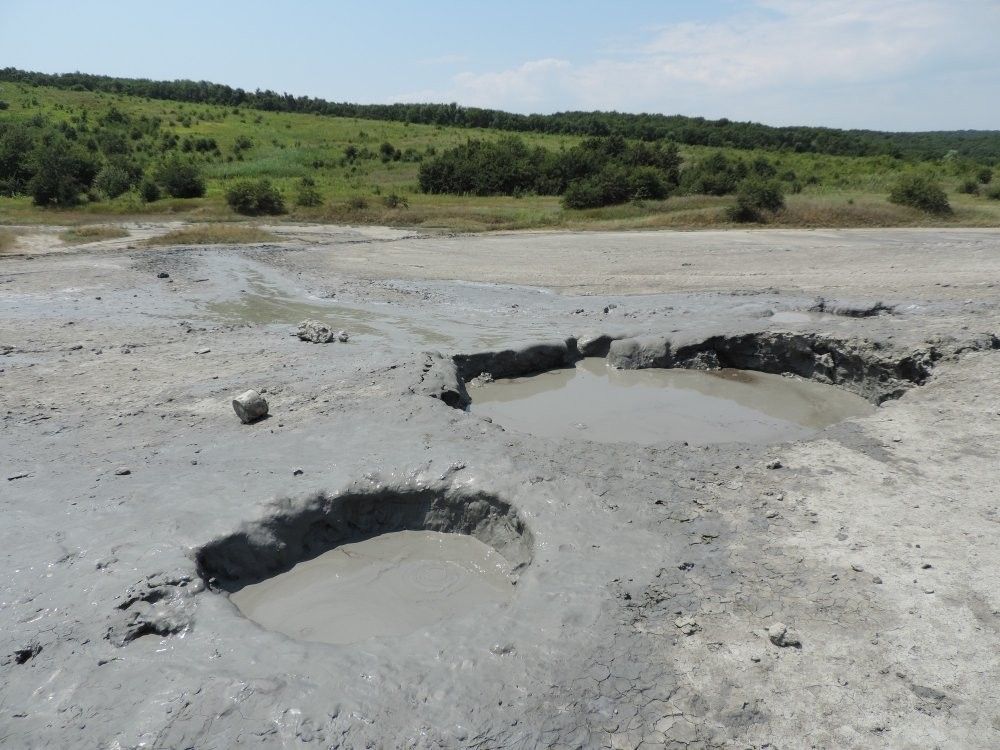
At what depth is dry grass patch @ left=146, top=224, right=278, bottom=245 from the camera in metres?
24.4

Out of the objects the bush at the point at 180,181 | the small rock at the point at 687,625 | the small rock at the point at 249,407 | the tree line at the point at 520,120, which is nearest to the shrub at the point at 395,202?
the bush at the point at 180,181

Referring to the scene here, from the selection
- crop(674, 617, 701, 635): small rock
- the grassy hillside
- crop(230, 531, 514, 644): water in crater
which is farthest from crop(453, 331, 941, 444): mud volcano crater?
the grassy hillside

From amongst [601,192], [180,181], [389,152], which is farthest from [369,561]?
[389,152]

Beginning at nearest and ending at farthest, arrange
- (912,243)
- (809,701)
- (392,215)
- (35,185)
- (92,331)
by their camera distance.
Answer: (809,701) → (92,331) → (912,243) → (392,215) → (35,185)

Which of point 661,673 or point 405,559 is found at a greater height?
point 661,673

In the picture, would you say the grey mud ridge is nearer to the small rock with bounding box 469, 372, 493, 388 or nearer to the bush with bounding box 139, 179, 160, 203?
the small rock with bounding box 469, 372, 493, 388

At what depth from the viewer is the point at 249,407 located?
7652 millimetres

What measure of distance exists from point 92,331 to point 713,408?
10.7 meters

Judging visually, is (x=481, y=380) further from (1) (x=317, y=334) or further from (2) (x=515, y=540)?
(2) (x=515, y=540)

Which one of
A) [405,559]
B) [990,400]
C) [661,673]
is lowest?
[405,559]

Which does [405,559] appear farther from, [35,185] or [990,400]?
[35,185]

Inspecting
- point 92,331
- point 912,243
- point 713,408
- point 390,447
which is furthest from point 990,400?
point 912,243

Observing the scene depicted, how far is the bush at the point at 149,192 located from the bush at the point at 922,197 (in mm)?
36570

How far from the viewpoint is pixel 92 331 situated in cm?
1220
